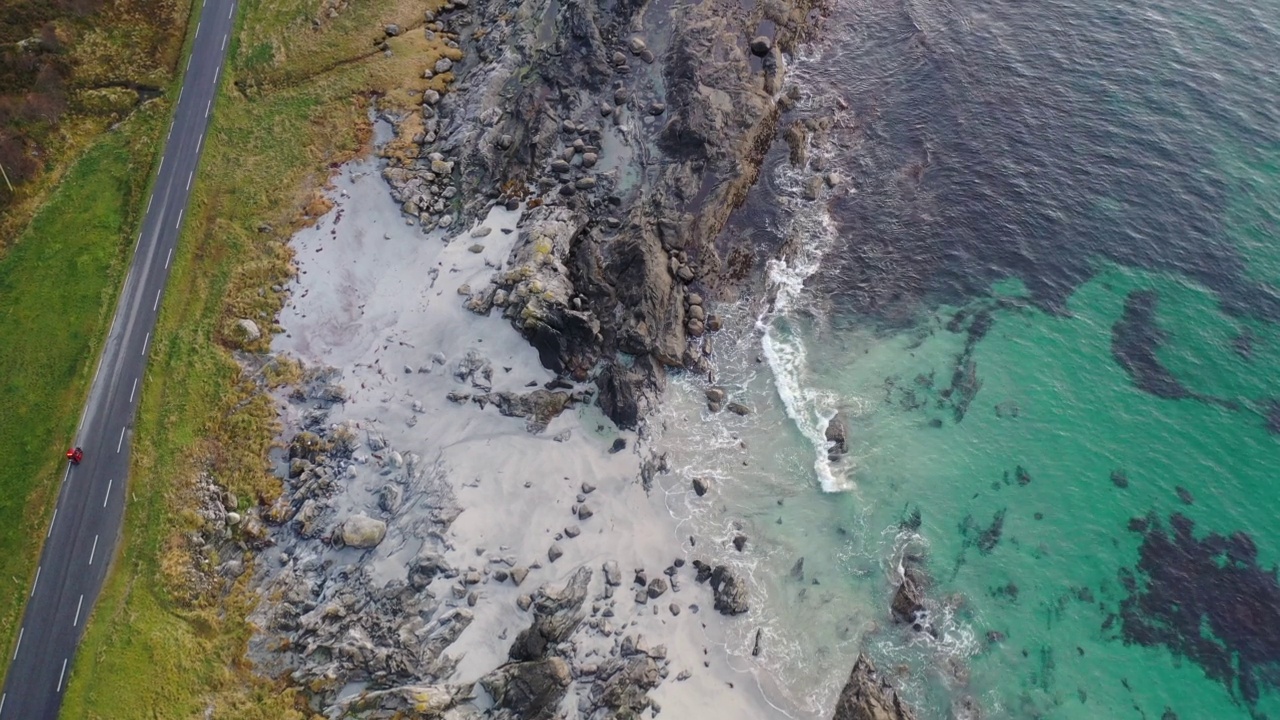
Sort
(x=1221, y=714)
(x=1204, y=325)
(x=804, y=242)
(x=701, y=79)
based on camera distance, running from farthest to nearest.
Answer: (x=701, y=79)
(x=804, y=242)
(x=1204, y=325)
(x=1221, y=714)

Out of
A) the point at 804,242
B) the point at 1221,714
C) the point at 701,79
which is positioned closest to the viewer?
the point at 1221,714

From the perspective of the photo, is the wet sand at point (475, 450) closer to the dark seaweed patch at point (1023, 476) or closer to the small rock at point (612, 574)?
the small rock at point (612, 574)

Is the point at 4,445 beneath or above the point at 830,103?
beneath

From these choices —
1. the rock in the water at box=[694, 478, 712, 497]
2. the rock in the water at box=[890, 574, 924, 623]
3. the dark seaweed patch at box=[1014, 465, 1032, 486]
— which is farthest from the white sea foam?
the dark seaweed patch at box=[1014, 465, 1032, 486]

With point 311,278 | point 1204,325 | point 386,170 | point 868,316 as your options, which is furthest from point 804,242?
point 311,278

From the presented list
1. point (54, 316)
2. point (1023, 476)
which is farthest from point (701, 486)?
point (54, 316)

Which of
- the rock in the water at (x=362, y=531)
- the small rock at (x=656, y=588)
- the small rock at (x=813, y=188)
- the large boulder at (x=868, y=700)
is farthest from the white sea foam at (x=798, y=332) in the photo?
the rock in the water at (x=362, y=531)

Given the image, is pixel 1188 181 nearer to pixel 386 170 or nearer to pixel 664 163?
pixel 664 163
